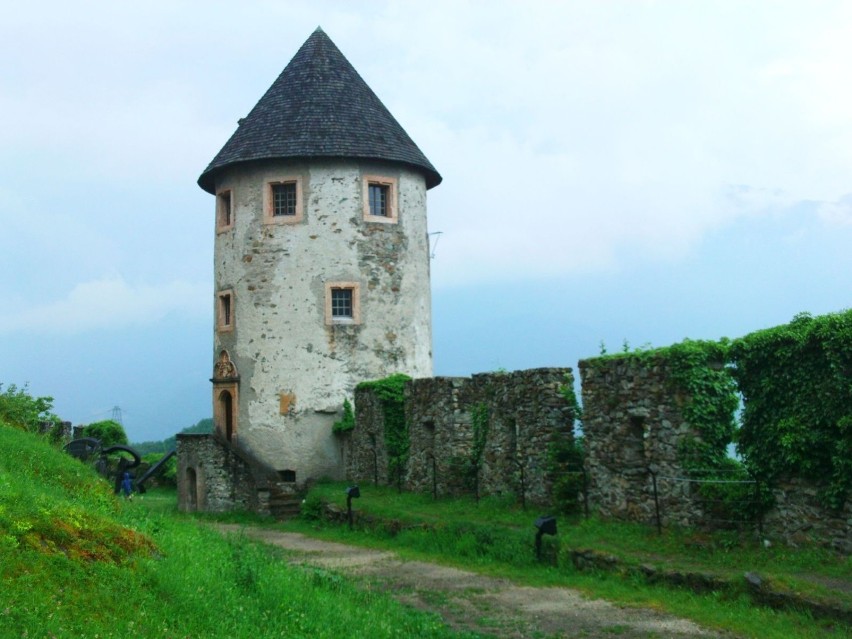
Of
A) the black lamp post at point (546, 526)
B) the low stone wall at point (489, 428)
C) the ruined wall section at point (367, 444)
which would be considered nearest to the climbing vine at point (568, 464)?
the low stone wall at point (489, 428)

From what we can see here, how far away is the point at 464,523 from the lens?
17.3 m

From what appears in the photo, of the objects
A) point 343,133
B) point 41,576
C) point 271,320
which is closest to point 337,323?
point 271,320

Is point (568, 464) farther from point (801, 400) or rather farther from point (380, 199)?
point (380, 199)

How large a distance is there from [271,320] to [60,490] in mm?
18077

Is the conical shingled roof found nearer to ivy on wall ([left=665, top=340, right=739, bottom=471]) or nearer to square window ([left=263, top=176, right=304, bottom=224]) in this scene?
square window ([left=263, top=176, right=304, bottom=224])

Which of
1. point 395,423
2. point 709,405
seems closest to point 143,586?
point 709,405

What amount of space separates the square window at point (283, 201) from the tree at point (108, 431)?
54.6 feet

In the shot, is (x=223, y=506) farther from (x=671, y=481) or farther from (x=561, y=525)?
(x=671, y=481)

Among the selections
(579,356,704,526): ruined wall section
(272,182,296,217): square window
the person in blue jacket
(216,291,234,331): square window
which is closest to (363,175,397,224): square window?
(272,182,296,217): square window

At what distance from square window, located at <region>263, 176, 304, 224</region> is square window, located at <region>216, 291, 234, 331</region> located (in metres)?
2.75

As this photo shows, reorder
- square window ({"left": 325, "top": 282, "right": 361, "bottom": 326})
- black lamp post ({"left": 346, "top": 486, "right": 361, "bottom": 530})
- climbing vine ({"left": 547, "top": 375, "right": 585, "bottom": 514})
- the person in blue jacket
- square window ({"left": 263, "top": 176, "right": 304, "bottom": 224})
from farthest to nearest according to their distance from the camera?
square window ({"left": 263, "top": 176, "right": 304, "bottom": 224}), square window ({"left": 325, "top": 282, "right": 361, "bottom": 326}), the person in blue jacket, black lamp post ({"left": 346, "top": 486, "right": 361, "bottom": 530}), climbing vine ({"left": 547, "top": 375, "right": 585, "bottom": 514})

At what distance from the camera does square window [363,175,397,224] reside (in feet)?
102

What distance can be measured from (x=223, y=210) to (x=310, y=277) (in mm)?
4359

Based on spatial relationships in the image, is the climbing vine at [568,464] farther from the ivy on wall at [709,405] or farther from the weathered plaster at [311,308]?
the weathered plaster at [311,308]
